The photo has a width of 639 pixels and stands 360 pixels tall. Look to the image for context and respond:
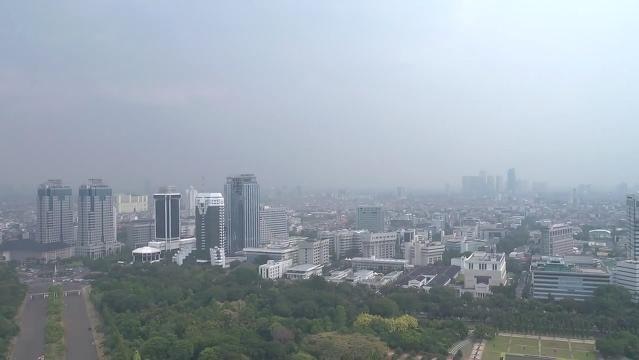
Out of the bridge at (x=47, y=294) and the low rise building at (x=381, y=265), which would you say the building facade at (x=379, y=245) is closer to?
the low rise building at (x=381, y=265)

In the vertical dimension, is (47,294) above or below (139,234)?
below

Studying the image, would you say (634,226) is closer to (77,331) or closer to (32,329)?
(77,331)

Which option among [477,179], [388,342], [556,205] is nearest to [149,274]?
[388,342]

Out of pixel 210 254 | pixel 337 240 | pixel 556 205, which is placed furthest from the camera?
pixel 556 205

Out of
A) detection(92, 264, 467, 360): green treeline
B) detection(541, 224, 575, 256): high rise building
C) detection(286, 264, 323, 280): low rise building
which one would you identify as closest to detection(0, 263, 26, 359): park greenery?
detection(92, 264, 467, 360): green treeline

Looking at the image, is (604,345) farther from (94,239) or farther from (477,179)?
(477,179)

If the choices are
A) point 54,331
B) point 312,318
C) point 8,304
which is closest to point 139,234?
point 8,304

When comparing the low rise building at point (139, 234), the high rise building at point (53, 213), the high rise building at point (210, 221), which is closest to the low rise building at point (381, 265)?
the high rise building at point (210, 221)
